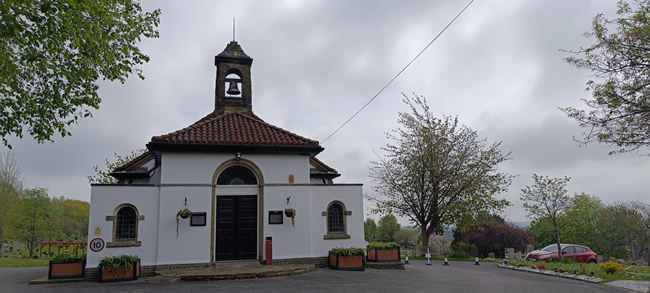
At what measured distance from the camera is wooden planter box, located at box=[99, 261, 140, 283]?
11.4 m

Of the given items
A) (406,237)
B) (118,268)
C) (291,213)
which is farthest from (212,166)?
(406,237)

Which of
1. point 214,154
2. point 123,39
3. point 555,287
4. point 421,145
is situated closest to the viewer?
point 123,39

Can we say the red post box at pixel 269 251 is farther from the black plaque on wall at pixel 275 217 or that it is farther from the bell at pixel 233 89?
the bell at pixel 233 89

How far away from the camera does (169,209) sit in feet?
42.8

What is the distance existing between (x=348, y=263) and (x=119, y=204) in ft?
25.9

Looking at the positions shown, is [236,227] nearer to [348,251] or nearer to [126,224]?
[126,224]

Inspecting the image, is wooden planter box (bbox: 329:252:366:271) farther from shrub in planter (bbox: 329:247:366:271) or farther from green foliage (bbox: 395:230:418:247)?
green foliage (bbox: 395:230:418:247)

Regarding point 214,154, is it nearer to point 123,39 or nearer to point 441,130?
point 123,39

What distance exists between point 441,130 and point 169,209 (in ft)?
53.1

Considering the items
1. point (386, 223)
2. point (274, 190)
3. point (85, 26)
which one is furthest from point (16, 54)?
point (386, 223)

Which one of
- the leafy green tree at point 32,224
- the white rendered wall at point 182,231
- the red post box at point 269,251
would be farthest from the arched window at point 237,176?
the leafy green tree at point 32,224

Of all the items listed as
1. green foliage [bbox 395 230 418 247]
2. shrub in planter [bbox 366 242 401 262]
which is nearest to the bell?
shrub in planter [bbox 366 242 401 262]

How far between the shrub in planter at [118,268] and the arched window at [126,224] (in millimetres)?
767

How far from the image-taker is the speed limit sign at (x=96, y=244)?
12.0 m
